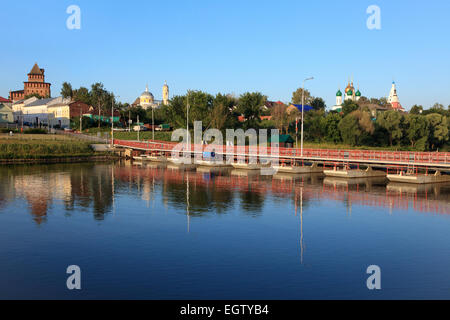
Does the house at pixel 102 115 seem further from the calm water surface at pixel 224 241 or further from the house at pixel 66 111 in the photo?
the calm water surface at pixel 224 241

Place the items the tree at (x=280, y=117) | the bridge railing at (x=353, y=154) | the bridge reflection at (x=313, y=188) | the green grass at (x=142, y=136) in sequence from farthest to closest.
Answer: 1. the tree at (x=280, y=117)
2. the green grass at (x=142, y=136)
3. the bridge railing at (x=353, y=154)
4. the bridge reflection at (x=313, y=188)

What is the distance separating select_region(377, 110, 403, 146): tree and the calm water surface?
45559mm

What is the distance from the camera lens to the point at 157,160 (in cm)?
8062

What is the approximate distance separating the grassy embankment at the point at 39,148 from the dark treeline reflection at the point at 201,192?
13875mm

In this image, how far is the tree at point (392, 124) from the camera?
87312 mm

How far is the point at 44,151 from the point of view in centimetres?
7431

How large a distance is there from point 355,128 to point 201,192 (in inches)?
2134

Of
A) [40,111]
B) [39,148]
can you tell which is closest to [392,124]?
[39,148]

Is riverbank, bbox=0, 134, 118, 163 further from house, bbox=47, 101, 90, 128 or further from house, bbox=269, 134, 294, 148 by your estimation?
house, bbox=47, 101, 90, 128

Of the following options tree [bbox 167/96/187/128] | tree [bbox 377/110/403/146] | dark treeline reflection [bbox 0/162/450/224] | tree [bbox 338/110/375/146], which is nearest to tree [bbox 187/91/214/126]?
tree [bbox 167/96/187/128]

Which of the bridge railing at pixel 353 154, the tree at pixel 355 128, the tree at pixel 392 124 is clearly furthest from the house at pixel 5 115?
the tree at pixel 392 124

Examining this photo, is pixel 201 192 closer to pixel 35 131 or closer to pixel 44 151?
pixel 44 151

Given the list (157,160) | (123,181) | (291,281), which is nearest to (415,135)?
(157,160)
